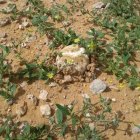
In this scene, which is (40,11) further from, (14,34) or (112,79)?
(112,79)

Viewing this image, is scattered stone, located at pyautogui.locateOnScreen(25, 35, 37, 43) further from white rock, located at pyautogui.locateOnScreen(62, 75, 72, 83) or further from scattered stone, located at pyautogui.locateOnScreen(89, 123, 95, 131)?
scattered stone, located at pyautogui.locateOnScreen(89, 123, 95, 131)

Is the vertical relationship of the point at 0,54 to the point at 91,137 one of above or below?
above

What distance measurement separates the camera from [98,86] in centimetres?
440

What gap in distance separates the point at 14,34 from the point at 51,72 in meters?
0.99

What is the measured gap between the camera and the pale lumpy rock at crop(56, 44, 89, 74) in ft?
14.7

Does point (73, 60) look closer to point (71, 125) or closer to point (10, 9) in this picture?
point (71, 125)

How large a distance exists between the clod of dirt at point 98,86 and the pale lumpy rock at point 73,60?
0.22 meters

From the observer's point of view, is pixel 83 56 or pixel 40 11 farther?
pixel 40 11

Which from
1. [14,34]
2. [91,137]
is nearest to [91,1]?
[14,34]

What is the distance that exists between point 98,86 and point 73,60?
1.51 ft

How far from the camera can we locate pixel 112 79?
4523 mm

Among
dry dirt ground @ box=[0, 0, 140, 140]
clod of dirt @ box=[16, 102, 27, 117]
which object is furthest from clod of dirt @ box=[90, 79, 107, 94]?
clod of dirt @ box=[16, 102, 27, 117]

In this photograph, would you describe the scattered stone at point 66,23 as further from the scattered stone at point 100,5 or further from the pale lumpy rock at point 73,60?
the pale lumpy rock at point 73,60

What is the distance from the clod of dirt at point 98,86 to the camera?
4.38m
